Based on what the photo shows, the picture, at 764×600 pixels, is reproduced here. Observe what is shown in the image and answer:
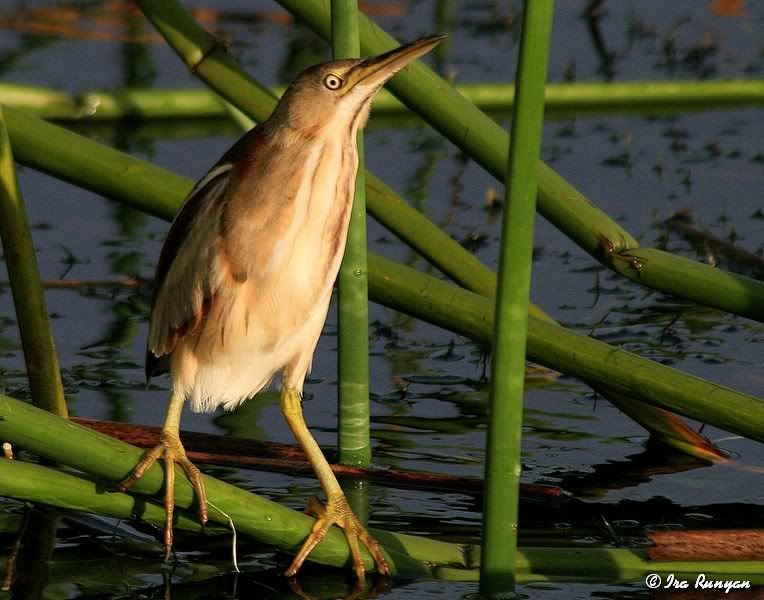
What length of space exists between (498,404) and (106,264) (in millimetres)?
2656

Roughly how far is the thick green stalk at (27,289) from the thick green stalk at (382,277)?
0.19 feet

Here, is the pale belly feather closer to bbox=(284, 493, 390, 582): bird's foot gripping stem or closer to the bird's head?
the bird's head

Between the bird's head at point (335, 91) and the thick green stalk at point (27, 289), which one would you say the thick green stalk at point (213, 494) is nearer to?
the thick green stalk at point (27, 289)

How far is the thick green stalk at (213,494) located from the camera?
219cm

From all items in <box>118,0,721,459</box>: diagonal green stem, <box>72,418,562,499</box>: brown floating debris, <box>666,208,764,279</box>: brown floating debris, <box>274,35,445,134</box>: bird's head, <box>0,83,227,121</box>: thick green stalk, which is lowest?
<box>72,418,562,499</box>: brown floating debris

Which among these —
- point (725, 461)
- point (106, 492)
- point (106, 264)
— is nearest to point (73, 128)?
point (106, 264)

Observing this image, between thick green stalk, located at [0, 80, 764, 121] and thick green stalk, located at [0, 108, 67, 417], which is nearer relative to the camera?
thick green stalk, located at [0, 108, 67, 417]

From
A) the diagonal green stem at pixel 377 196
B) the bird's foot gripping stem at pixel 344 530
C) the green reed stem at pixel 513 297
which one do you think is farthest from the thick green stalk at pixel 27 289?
the green reed stem at pixel 513 297

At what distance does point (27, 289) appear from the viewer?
2.82 metres

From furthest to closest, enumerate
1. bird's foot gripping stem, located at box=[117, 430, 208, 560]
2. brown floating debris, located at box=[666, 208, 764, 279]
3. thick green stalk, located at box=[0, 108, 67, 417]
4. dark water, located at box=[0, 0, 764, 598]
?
brown floating debris, located at box=[666, 208, 764, 279] < dark water, located at box=[0, 0, 764, 598] < thick green stalk, located at box=[0, 108, 67, 417] < bird's foot gripping stem, located at box=[117, 430, 208, 560]

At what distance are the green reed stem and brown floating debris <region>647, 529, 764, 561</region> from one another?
40 centimetres

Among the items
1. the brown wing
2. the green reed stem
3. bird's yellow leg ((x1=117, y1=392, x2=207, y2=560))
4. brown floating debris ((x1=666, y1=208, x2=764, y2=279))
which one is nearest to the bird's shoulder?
the brown wing

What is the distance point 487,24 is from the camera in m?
7.31

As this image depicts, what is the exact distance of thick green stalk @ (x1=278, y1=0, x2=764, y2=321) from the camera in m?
2.84
